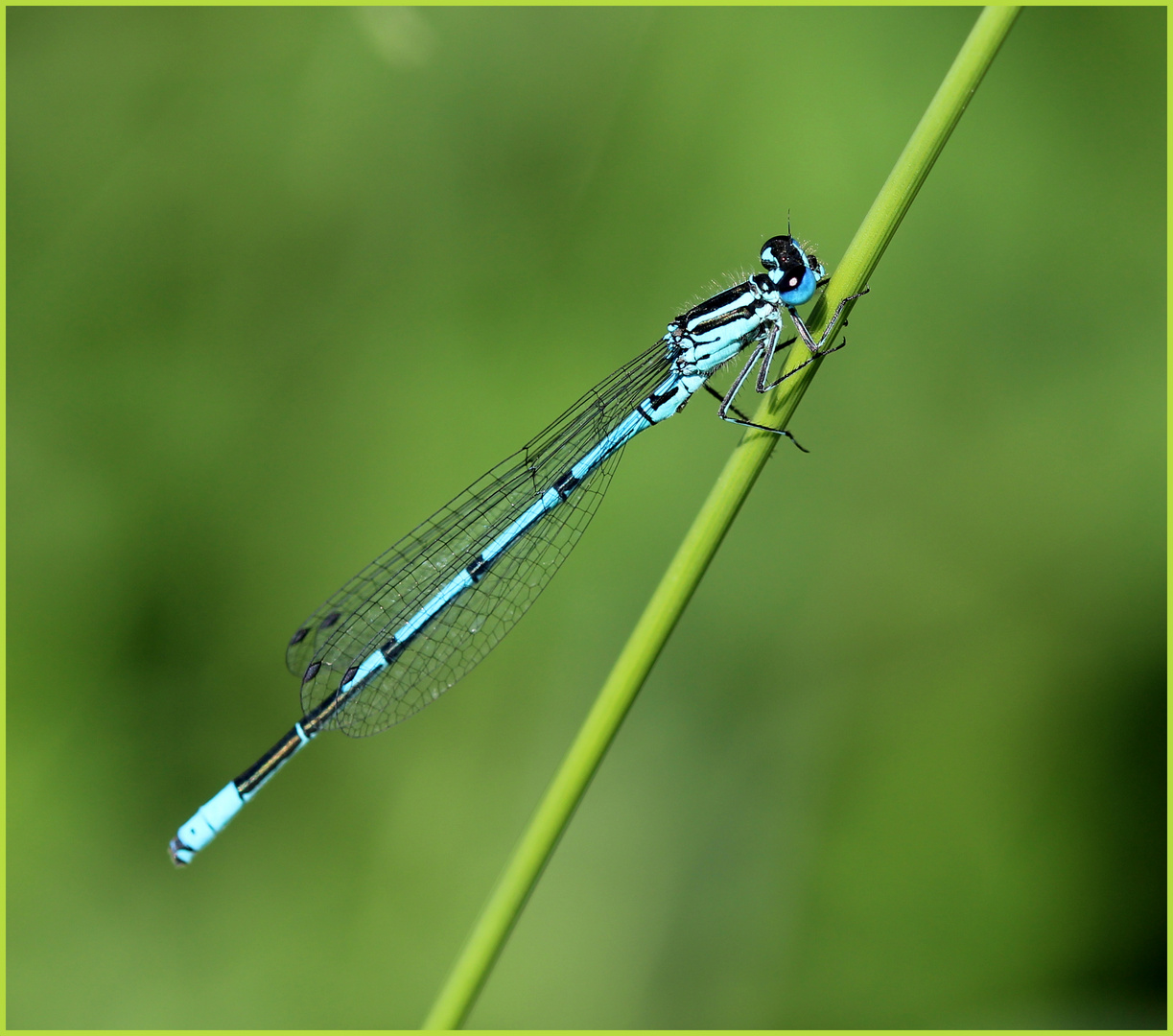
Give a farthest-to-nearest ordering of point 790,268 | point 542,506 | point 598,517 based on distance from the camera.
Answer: point 598,517 → point 542,506 → point 790,268

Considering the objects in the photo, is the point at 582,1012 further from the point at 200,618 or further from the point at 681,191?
the point at 681,191

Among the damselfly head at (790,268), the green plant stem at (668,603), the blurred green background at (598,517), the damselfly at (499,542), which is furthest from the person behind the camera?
the blurred green background at (598,517)

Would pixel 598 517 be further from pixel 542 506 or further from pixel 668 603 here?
pixel 668 603

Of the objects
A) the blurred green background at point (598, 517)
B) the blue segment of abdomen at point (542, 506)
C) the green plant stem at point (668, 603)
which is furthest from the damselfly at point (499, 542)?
the green plant stem at point (668, 603)

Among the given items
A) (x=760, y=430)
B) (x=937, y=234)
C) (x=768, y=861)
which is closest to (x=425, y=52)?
(x=937, y=234)

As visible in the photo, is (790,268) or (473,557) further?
(473,557)

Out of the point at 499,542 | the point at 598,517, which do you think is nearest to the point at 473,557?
the point at 499,542

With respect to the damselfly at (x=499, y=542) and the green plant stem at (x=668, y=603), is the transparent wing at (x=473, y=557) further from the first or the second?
the green plant stem at (x=668, y=603)
